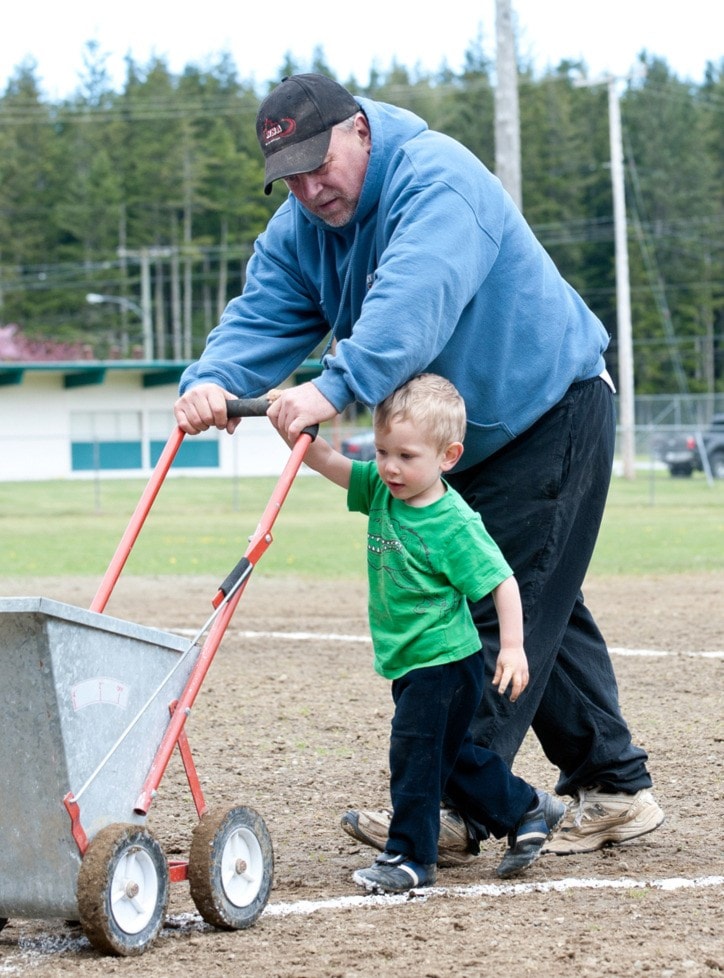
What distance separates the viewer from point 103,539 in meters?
18.5

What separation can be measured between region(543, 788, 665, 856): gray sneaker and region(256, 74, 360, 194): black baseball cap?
6.71ft

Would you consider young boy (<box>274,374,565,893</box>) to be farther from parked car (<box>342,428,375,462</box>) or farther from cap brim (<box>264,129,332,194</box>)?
parked car (<box>342,428,375,462</box>)

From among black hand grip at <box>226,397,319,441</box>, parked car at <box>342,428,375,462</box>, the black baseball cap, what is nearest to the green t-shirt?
black hand grip at <box>226,397,319,441</box>

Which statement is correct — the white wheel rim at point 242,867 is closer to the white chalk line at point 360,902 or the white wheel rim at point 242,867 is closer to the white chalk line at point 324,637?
the white chalk line at point 360,902

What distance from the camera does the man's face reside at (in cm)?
358

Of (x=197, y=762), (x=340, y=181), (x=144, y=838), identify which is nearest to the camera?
(x=144, y=838)

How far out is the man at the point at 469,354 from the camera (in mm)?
3418

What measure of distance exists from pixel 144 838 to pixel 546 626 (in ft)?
4.35

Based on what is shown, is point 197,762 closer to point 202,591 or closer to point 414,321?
point 414,321

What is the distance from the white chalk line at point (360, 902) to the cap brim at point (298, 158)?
1.77m

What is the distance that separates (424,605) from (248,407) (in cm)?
65

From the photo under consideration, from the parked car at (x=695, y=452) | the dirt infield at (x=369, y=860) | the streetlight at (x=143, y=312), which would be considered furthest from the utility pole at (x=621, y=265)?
the streetlight at (x=143, y=312)

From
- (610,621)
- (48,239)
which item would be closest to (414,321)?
(610,621)

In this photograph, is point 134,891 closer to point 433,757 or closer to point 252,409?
point 433,757
